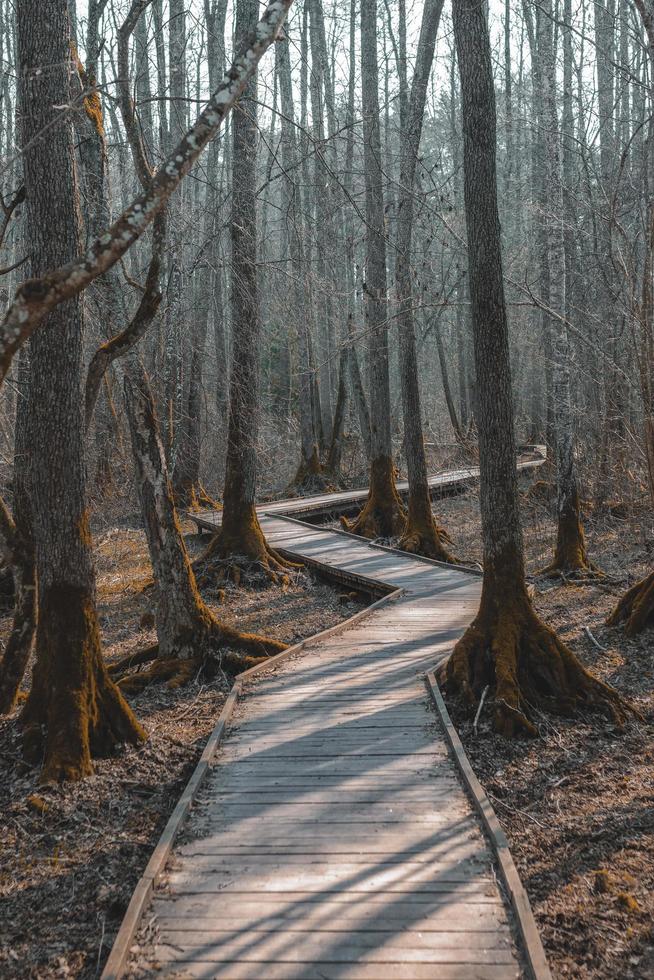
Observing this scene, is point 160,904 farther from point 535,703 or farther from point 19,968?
point 535,703

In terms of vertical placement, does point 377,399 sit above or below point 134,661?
above

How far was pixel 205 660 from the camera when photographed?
328 inches

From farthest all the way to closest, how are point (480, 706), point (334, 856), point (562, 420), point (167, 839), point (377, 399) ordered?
point (377, 399)
point (562, 420)
point (480, 706)
point (167, 839)
point (334, 856)

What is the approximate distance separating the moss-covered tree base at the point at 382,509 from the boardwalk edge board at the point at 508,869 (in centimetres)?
958

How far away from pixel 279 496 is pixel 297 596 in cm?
1114

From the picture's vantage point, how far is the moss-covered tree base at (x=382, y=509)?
1580 cm

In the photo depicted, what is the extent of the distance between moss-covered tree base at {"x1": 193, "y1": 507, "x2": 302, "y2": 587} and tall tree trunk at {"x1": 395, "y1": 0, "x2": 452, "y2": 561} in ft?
8.74

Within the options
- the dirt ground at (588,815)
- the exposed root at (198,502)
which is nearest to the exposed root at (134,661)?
the dirt ground at (588,815)

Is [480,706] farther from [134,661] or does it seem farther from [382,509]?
[382,509]

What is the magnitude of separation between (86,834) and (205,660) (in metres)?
3.16

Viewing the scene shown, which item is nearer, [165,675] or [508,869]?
[508,869]

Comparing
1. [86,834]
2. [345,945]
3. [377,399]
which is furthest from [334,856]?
[377,399]

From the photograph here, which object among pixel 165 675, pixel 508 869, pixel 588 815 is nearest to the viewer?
pixel 508 869

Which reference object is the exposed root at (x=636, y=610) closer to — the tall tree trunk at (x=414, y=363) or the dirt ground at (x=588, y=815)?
the dirt ground at (x=588, y=815)
